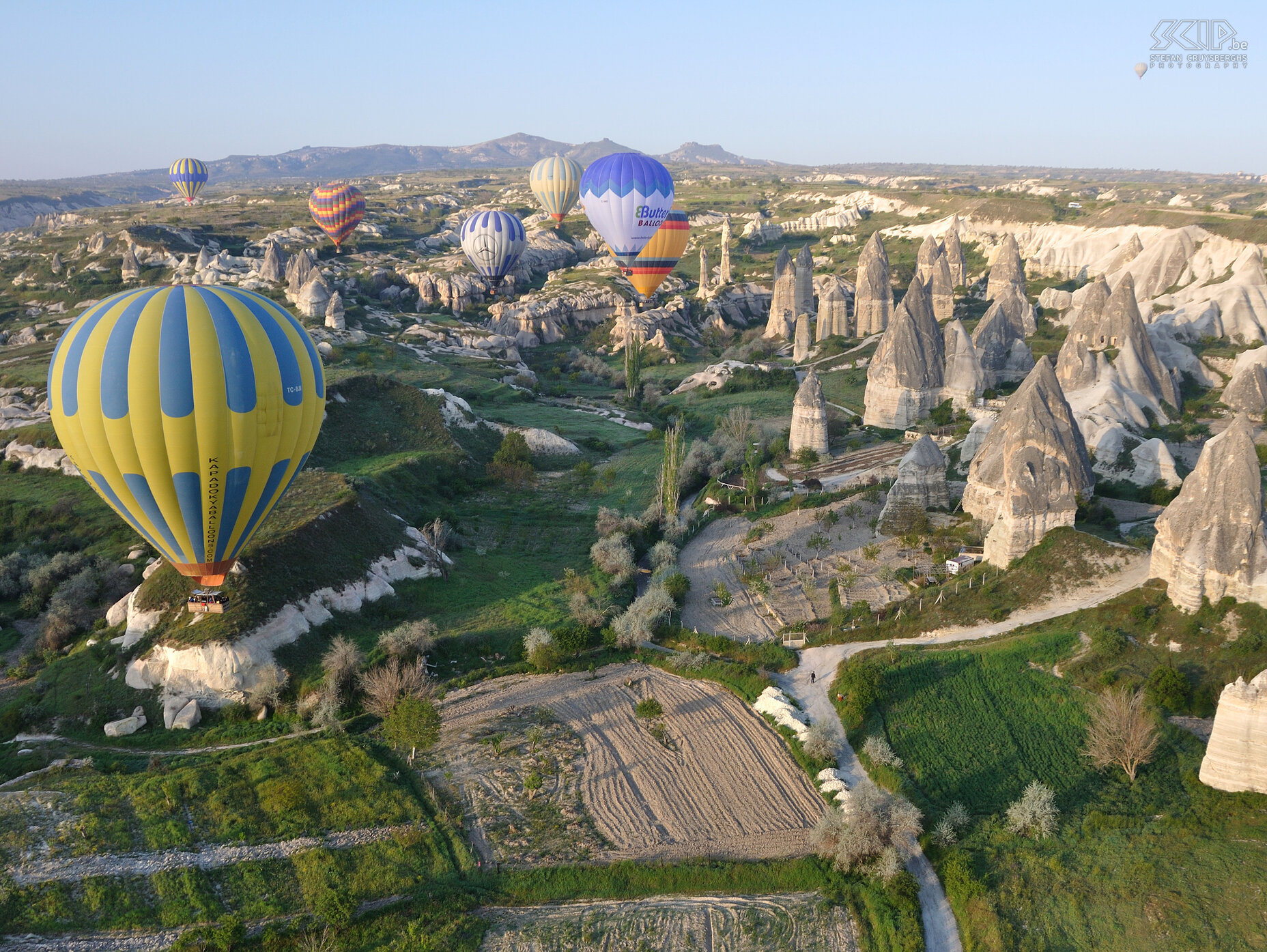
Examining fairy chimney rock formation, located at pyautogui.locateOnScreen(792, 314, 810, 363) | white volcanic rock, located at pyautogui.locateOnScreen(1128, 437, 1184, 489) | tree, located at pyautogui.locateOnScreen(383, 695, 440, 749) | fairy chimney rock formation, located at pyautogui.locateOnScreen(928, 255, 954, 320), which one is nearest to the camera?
tree, located at pyautogui.locateOnScreen(383, 695, 440, 749)

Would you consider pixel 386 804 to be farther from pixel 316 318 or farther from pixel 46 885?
pixel 316 318

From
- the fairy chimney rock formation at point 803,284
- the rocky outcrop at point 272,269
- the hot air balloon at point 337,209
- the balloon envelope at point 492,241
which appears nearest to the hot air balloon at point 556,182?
the balloon envelope at point 492,241

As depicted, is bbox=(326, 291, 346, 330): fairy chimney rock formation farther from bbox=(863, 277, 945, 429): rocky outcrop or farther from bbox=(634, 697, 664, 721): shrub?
bbox=(634, 697, 664, 721): shrub

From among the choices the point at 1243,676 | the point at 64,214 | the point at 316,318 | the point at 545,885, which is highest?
the point at 64,214

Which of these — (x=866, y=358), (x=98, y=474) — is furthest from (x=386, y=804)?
(x=866, y=358)

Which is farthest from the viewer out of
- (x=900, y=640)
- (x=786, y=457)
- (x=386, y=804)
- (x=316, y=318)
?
(x=316, y=318)

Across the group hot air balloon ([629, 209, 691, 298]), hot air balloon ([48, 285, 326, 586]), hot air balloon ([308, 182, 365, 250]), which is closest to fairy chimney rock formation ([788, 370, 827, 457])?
hot air balloon ([48, 285, 326, 586])

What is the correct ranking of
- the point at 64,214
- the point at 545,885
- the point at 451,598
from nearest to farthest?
1. the point at 545,885
2. the point at 451,598
3. the point at 64,214
